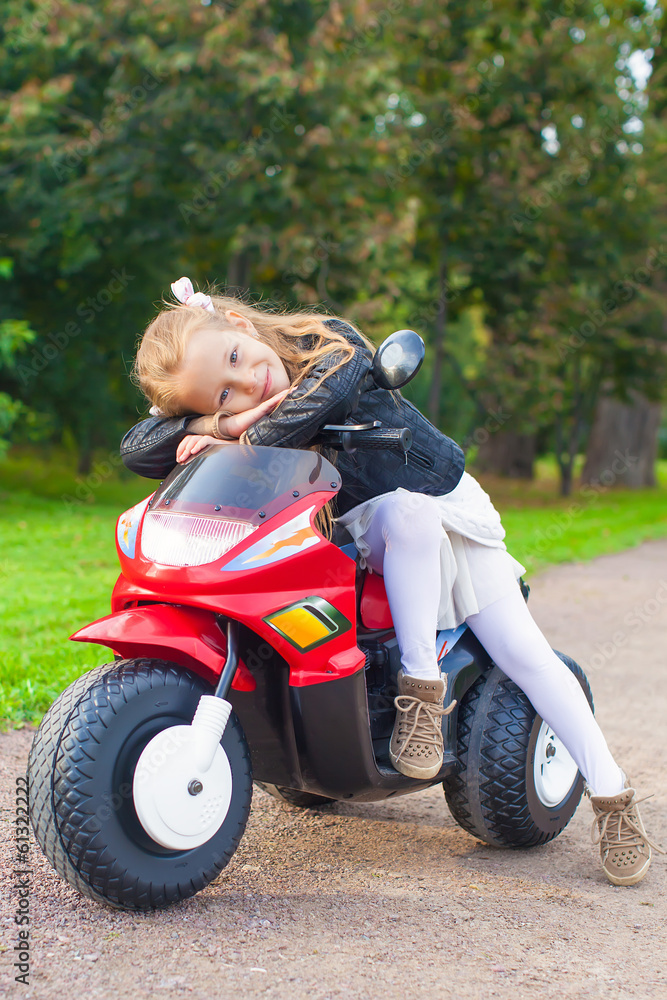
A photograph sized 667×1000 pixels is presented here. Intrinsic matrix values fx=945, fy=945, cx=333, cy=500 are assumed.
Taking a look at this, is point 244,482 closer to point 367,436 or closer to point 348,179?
point 367,436

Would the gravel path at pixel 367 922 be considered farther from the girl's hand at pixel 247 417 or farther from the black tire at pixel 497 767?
the girl's hand at pixel 247 417

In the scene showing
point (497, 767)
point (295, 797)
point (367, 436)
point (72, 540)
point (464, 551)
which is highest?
point (367, 436)

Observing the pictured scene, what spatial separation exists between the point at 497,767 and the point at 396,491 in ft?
2.82

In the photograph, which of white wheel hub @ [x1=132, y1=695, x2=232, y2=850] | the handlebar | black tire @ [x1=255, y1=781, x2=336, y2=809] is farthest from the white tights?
black tire @ [x1=255, y1=781, x2=336, y2=809]

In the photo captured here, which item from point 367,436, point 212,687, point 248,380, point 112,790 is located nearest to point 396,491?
point 367,436

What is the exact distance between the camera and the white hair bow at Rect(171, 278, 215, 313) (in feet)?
8.05

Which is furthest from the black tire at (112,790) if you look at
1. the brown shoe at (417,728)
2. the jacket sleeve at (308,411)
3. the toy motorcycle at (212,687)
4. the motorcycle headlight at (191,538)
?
the jacket sleeve at (308,411)

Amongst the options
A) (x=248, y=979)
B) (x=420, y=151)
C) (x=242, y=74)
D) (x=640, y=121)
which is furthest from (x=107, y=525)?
(x=640, y=121)

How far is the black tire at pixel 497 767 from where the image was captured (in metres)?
2.69

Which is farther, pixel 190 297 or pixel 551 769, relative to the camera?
pixel 551 769

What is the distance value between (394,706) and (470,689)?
0.33m

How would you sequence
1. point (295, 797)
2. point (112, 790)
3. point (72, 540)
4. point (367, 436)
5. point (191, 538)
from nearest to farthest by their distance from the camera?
point (112, 790) < point (191, 538) < point (367, 436) < point (295, 797) < point (72, 540)

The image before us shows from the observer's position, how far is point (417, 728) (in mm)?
2441

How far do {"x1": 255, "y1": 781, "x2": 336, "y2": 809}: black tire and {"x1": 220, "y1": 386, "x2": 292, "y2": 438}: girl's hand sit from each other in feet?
4.37
